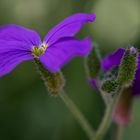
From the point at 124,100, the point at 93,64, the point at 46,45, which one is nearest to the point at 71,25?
the point at 46,45

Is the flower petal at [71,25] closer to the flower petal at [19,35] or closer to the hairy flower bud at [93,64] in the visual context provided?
the flower petal at [19,35]

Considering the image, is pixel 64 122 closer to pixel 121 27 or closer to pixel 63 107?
pixel 63 107

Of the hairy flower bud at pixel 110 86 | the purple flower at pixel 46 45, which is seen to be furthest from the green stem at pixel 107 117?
the purple flower at pixel 46 45

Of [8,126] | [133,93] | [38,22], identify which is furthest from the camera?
[38,22]

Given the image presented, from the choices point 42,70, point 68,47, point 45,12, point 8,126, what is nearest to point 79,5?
point 45,12

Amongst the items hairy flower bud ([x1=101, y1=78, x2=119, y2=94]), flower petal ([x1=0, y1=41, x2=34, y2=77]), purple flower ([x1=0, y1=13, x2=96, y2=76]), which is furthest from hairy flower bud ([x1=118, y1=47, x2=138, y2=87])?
flower petal ([x1=0, y1=41, x2=34, y2=77])

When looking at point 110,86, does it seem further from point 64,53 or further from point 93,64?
point 64,53

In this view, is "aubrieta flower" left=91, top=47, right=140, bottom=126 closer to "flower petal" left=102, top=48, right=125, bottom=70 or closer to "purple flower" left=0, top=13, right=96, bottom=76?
"flower petal" left=102, top=48, right=125, bottom=70
